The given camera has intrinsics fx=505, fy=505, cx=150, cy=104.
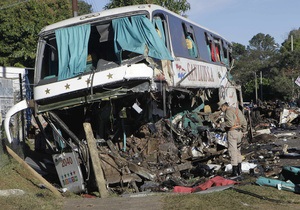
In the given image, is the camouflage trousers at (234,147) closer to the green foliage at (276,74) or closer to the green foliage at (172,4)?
the green foliage at (172,4)

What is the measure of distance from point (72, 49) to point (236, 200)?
5.06m

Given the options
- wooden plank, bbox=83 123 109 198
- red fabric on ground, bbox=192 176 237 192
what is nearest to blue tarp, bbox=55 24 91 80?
wooden plank, bbox=83 123 109 198

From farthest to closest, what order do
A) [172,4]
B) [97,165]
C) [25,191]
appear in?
[172,4] < [97,165] < [25,191]

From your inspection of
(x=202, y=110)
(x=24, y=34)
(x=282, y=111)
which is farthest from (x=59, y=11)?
(x=202, y=110)

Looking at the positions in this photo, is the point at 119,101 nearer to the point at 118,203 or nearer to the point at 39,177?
the point at 39,177

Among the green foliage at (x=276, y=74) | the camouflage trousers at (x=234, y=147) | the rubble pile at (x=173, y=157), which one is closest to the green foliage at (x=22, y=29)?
the rubble pile at (x=173, y=157)

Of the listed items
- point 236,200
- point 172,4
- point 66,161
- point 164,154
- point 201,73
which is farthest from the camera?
point 172,4

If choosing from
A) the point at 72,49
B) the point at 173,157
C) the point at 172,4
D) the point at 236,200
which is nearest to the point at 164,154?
the point at 173,157

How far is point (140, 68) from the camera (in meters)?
10.1

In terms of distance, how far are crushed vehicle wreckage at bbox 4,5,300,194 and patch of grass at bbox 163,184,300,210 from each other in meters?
1.89

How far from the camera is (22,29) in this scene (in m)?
25.6

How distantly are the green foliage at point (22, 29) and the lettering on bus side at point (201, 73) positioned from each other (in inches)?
480

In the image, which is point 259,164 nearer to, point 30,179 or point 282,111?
point 30,179

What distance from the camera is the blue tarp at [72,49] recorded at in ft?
35.4
